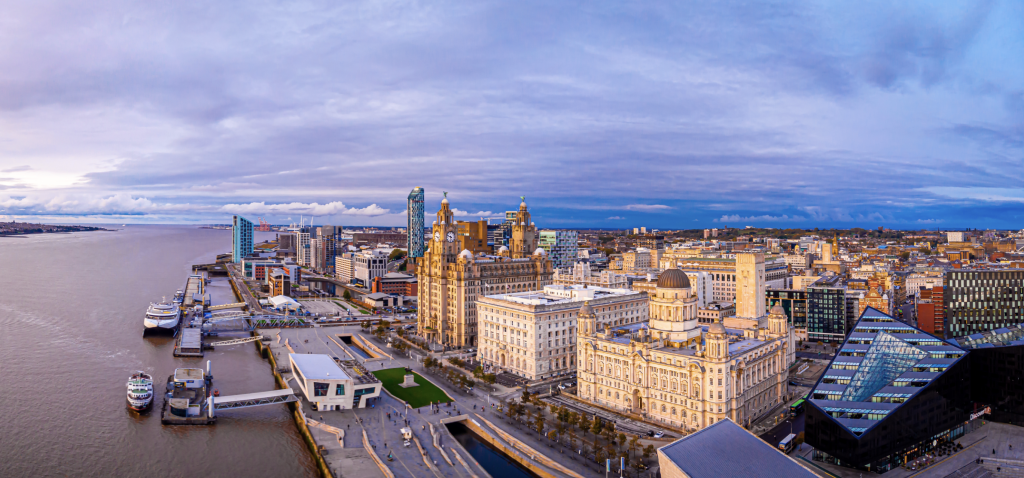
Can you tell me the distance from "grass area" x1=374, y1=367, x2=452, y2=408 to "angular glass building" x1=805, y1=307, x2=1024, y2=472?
120 ft

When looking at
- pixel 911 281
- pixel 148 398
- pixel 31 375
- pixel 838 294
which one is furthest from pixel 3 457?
pixel 911 281

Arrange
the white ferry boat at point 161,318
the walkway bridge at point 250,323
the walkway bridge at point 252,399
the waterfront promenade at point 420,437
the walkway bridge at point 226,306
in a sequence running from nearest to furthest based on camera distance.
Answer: the waterfront promenade at point 420,437 → the walkway bridge at point 252,399 → the white ferry boat at point 161,318 → the walkway bridge at point 250,323 → the walkway bridge at point 226,306

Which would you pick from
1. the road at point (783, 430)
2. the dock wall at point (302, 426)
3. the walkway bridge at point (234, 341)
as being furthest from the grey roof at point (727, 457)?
the walkway bridge at point (234, 341)

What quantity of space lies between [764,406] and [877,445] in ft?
51.9

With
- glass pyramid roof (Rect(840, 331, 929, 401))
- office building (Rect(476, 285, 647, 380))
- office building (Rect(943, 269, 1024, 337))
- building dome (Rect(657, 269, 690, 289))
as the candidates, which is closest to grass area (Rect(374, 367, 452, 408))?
office building (Rect(476, 285, 647, 380))

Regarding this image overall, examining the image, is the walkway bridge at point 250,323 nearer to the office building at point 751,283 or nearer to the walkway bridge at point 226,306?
the walkway bridge at point 226,306

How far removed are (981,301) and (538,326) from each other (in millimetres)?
61766

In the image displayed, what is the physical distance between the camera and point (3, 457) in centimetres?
5294

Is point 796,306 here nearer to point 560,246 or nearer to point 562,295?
point 562,295

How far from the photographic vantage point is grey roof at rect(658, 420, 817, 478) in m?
37.1

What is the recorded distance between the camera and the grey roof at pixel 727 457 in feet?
122

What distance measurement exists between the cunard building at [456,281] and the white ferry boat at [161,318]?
137 ft

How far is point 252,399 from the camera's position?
65.1 metres

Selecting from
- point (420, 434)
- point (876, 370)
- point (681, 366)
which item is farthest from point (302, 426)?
point (876, 370)
